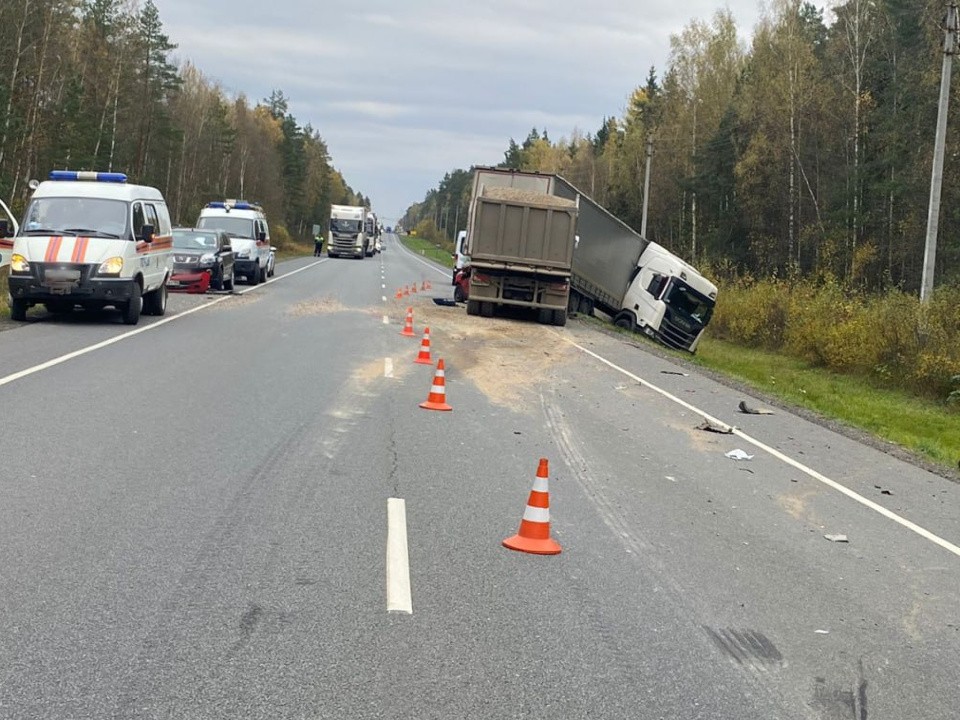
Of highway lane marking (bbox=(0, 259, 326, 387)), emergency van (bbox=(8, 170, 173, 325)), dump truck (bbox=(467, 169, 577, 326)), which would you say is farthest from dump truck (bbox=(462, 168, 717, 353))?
emergency van (bbox=(8, 170, 173, 325))

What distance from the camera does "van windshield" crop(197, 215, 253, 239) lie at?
3288 cm

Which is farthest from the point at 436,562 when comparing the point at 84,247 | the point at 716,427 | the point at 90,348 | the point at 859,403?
the point at 859,403

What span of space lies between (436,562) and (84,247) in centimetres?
1282

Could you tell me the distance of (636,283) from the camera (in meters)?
29.2

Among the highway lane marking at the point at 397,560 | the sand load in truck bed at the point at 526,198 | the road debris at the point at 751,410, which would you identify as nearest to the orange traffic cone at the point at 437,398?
the highway lane marking at the point at 397,560

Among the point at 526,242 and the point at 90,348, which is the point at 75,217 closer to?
the point at 90,348

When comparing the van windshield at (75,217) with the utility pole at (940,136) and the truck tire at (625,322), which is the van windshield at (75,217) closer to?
the truck tire at (625,322)

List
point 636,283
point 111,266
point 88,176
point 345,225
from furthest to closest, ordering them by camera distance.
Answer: point 345,225 < point 636,283 < point 88,176 < point 111,266

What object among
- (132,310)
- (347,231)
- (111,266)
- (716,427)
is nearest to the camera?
(716,427)

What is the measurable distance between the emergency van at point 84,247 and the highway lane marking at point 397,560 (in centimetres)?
1124

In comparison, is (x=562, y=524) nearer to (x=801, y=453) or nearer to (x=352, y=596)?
(x=352, y=596)

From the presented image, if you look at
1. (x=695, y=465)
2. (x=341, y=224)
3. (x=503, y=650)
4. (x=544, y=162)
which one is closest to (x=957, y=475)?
(x=695, y=465)

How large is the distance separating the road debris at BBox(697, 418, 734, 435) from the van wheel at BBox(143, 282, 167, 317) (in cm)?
1174

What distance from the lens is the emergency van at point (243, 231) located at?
3256 cm
